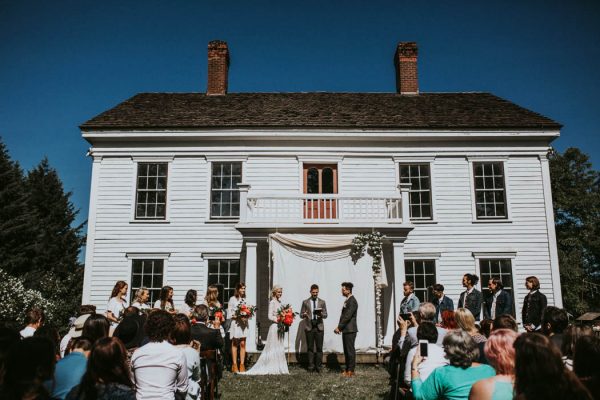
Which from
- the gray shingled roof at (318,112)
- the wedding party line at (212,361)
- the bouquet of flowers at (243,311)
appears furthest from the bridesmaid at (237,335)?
the gray shingled roof at (318,112)

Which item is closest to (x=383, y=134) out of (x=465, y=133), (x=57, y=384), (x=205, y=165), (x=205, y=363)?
(x=465, y=133)

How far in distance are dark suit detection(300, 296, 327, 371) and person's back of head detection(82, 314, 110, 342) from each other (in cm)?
730

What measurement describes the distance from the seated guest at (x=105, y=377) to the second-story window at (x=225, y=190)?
12531mm

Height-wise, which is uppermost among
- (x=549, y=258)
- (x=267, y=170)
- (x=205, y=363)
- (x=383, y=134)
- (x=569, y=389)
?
(x=383, y=134)

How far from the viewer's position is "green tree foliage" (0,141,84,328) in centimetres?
2778

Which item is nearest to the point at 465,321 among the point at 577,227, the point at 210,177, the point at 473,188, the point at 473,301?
the point at 473,301

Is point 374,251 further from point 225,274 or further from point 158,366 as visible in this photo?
point 158,366

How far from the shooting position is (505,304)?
9.47 metres

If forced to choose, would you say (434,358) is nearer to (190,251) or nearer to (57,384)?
(57,384)

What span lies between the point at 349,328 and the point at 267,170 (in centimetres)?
736

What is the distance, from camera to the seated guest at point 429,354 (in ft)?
16.1

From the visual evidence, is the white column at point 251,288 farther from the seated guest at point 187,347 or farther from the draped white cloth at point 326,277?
the seated guest at point 187,347

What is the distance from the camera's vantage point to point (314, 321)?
1127cm

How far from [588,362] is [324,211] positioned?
10.2 metres
